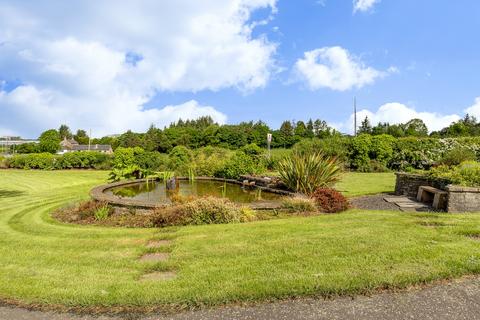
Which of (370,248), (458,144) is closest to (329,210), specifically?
(370,248)

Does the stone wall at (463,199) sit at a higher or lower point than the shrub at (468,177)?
lower

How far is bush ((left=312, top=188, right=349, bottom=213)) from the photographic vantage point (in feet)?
24.3

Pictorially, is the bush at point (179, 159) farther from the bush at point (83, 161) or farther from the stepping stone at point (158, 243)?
the stepping stone at point (158, 243)

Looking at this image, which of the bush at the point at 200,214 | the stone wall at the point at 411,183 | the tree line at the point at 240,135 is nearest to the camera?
the bush at the point at 200,214

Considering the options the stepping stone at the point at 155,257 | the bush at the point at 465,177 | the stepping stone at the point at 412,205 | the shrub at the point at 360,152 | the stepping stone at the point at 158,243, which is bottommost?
the stepping stone at the point at 155,257

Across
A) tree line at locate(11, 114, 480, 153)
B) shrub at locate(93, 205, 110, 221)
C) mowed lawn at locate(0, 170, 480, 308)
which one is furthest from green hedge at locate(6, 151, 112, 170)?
tree line at locate(11, 114, 480, 153)

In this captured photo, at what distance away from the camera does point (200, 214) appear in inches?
258

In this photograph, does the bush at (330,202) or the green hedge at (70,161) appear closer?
the bush at (330,202)

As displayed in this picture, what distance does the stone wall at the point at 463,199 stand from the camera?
22.5 feet

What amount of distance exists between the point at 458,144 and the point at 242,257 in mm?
17864

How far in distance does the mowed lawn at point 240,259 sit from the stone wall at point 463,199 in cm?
65

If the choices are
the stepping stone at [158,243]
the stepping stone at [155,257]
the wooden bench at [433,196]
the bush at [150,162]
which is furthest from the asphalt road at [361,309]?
the bush at [150,162]

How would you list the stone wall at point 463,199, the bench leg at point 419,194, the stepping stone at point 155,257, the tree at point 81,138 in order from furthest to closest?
the tree at point 81,138 → the bench leg at point 419,194 → the stone wall at point 463,199 → the stepping stone at point 155,257

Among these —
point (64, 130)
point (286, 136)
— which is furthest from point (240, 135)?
point (64, 130)
